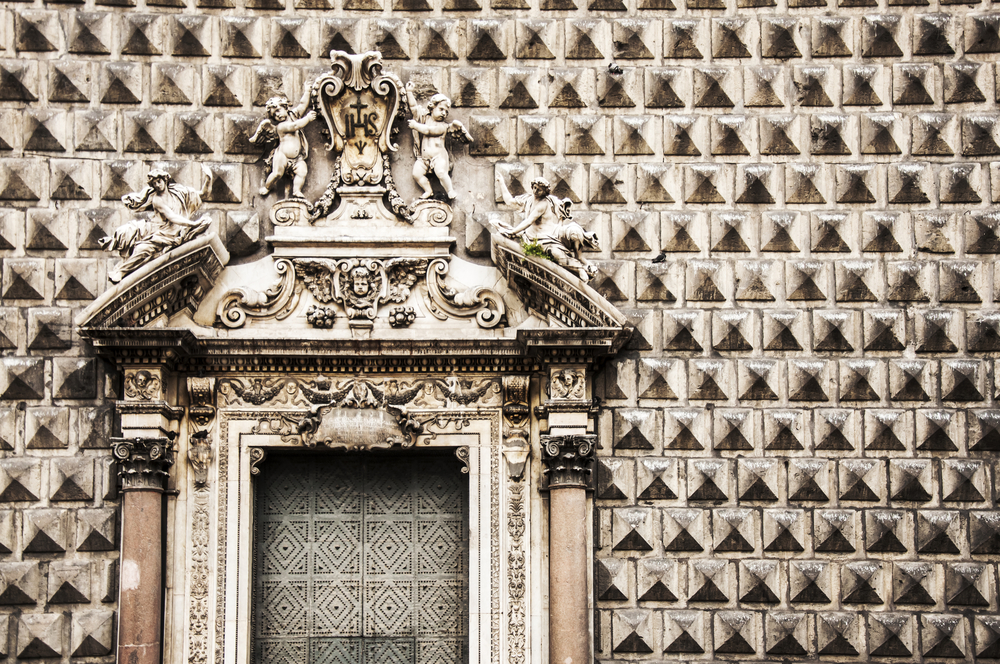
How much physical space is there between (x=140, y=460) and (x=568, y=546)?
403 centimetres

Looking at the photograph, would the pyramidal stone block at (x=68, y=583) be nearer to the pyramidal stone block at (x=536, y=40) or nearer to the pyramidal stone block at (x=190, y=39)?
the pyramidal stone block at (x=190, y=39)

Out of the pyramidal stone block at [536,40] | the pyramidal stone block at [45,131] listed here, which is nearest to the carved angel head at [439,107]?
the pyramidal stone block at [536,40]

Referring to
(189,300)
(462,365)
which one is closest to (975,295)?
(462,365)

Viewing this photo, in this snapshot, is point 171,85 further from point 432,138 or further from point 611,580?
point 611,580

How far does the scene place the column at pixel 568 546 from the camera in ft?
35.8

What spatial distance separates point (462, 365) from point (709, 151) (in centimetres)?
331

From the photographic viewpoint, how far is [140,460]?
1098 cm

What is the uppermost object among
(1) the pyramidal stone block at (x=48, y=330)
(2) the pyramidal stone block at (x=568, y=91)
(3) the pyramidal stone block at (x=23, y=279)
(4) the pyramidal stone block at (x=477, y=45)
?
(4) the pyramidal stone block at (x=477, y=45)

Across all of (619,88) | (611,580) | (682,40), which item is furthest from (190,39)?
(611,580)

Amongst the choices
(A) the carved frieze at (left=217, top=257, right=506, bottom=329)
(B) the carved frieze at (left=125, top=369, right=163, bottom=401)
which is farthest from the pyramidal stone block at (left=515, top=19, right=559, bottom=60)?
(B) the carved frieze at (left=125, top=369, right=163, bottom=401)

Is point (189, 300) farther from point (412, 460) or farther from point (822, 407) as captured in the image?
point (822, 407)

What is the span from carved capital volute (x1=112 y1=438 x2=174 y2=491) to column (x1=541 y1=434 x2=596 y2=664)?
3581 millimetres

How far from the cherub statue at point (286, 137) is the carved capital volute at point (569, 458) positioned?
3.52 metres

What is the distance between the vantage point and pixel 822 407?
38.0ft
